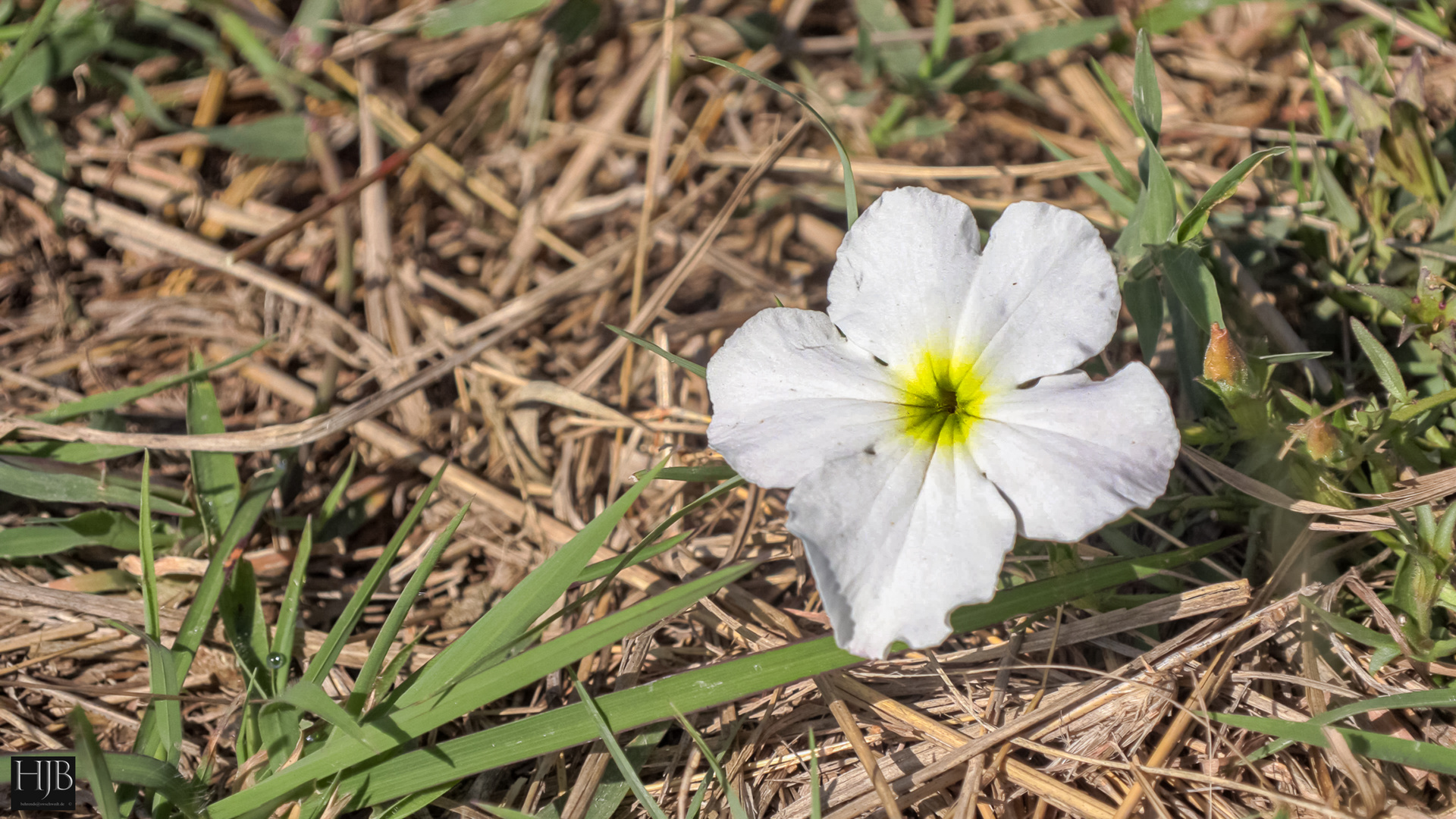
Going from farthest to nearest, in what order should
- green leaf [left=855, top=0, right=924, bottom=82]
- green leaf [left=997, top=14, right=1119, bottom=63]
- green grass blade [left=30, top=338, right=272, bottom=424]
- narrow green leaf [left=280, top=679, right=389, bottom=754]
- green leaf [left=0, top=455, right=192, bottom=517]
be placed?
green leaf [left=855, top=0, right=924, bottom=82]
green leaf [left=997, top=14, right=1119, bottom=63]
green grass blade [left=30, top=338, right=272, bottom=424]
green leaf [left=0, top=455, right=192, bottom=517]
narrow green leaf [left=280, top=679, right=389, bottom=754]

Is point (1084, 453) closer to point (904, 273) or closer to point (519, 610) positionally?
point (904, 273)

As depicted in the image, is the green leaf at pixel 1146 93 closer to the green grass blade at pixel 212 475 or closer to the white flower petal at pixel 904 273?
the white flower petal at pixel 904 273

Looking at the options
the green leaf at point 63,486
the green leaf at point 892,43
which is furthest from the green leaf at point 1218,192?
the green leaf at point 63,486

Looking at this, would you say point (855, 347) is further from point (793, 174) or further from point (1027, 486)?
point (793, 174)

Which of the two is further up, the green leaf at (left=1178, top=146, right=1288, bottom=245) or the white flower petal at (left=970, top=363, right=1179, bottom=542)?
the green leaf at (left=1178, top=146, right=1288, bottom=245)

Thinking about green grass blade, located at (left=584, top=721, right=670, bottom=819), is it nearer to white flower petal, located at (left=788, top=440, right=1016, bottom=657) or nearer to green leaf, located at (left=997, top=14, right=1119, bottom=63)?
white flower petal, located at (left=788, top=440, right=1016, bottom=657)

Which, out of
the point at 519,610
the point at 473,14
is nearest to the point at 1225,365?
the point at 519,610

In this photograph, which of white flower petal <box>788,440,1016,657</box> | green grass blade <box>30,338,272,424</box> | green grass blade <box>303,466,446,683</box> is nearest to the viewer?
white flower petal <box>788,440,1016,657</box>

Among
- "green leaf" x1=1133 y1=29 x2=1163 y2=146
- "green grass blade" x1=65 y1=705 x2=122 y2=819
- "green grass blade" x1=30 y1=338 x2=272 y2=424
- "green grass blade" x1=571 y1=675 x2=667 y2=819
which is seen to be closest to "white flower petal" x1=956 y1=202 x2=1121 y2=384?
"green leaf" x1=1133 y1=29 x2=1163 y2=146
